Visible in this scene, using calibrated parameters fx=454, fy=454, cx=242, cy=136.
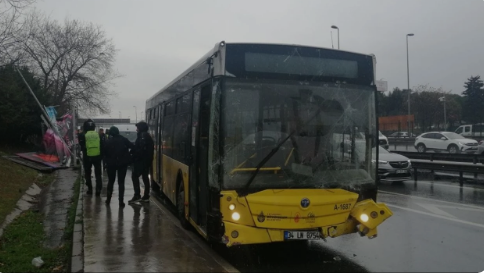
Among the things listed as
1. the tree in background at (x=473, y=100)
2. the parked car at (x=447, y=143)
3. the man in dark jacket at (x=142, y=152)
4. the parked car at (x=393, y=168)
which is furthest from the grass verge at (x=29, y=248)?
the tree in background at (x=473, y=100)

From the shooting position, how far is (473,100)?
189ft

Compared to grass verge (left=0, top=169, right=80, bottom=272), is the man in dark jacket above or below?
above

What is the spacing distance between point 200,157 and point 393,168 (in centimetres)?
1114

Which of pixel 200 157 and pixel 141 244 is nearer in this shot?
pixel 200 157

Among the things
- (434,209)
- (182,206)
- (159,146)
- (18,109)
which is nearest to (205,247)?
(182,206)

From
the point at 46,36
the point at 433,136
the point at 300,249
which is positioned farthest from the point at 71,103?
the point at 300,249

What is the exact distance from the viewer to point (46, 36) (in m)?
40.4

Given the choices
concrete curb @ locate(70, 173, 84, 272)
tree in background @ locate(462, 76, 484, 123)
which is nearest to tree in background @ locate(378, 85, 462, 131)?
tree in background @ locate(462, 76, 484, 123)

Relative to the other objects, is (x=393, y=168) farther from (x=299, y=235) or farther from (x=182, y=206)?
(x=299, y=235)

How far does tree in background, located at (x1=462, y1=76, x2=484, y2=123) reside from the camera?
5576cm

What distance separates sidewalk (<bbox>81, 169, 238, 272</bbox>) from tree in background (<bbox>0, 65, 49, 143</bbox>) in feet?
52.6

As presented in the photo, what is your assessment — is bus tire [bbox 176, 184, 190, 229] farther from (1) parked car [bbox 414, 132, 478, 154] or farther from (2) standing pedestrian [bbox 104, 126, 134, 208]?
(1) parked car [bbox 414, 132, 478, 154]

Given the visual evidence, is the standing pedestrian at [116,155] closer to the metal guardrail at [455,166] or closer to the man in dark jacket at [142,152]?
the man in dark jacket at [142,152]

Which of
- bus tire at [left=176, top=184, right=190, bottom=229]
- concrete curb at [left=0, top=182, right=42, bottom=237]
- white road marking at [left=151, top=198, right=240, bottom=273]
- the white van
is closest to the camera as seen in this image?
white road marking at [left=151, top=198, right=240, bottom=273]
